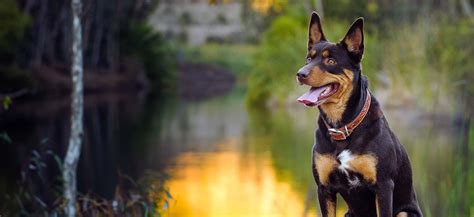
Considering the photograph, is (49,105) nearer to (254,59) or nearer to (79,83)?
(254,59)

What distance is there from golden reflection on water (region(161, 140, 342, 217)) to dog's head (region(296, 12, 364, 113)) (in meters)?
5.04

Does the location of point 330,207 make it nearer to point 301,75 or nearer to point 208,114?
point 301,75

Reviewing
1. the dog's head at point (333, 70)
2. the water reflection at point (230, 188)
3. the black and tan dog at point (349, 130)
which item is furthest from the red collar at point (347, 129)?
the water reflection at point (230, 188)

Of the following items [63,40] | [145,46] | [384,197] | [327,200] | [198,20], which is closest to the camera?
[384,197]

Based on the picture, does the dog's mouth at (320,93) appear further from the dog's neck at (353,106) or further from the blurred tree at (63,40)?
the blurred tree at (63,40)

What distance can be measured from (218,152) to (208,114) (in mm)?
11700

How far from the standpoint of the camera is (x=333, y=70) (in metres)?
6.18

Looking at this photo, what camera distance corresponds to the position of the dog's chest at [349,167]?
624 cm

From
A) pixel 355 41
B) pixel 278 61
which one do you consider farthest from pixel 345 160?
pixel 278 61

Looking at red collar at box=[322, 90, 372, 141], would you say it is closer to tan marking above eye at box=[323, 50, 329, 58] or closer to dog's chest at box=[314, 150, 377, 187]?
dog's chest at box=[314, 150, 377, 187]

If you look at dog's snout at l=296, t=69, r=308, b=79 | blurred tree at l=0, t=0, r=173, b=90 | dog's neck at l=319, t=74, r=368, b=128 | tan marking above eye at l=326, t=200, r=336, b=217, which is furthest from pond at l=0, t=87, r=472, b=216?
blurred tree at l=0, t=0, r=173, b=90

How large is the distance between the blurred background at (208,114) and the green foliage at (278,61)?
2.4 inches

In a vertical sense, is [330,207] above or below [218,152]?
above

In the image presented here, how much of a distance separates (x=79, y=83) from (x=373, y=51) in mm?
20206
